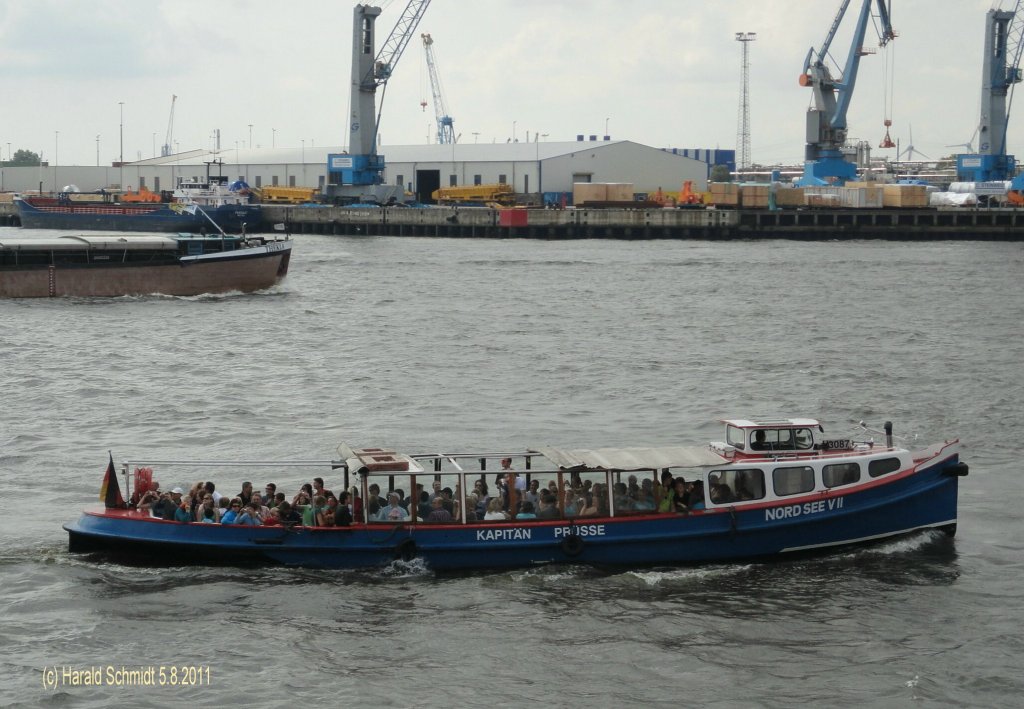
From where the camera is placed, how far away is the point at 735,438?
856 inches

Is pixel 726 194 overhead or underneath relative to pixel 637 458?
overhead

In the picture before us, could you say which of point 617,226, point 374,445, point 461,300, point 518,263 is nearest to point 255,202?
point 617,226

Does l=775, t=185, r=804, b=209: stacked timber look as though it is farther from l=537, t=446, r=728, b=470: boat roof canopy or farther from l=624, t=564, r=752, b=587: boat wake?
l=624, t=564, r=752, b=587: boat wake

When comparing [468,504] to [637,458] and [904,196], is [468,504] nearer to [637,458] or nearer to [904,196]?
[637,458]

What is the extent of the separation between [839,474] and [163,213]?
9377cm

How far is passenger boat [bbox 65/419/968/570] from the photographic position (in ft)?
66.9

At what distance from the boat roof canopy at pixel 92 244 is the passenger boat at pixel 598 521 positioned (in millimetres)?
43037

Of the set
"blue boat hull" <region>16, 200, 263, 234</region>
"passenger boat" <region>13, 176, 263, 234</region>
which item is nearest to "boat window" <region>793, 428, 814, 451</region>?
"passenger boat" <region>13, 176, 263, 234</region>

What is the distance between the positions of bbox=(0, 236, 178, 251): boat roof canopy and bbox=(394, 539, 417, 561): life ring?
45.4 m

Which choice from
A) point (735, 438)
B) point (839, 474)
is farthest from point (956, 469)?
point (735, 438)

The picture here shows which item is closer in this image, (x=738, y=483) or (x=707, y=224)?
(x=738, y=483)

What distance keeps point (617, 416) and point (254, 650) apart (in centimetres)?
1634

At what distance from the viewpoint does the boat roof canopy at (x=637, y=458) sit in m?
20.5

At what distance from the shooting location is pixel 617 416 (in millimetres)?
33062
